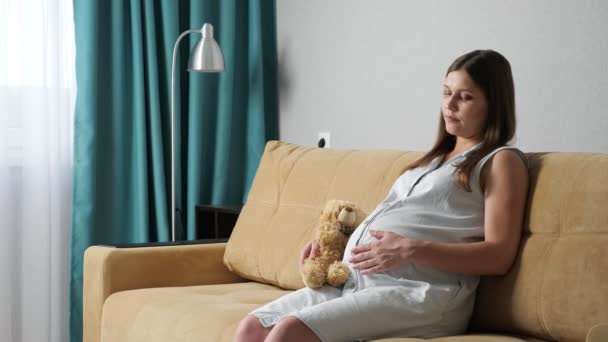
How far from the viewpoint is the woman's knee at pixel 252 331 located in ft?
6.15

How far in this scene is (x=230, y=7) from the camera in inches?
149

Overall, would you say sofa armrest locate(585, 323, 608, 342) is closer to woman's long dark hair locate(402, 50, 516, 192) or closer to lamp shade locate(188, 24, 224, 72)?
woman's long dark hair locate(402, 50, 516, 192)

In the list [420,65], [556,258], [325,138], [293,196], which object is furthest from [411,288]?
[325,138]

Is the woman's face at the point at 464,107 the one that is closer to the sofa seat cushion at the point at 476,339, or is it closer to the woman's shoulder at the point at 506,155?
the woman's shoulder at the point at 506,155

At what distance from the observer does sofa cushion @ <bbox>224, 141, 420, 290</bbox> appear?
7.95 ft

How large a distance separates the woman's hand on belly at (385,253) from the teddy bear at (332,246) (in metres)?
0.06

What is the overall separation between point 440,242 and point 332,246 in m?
0.31

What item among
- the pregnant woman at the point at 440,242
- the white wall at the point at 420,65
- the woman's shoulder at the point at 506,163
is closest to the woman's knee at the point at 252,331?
the pregnant woman at the point at 440,242

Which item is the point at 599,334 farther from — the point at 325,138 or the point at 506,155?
the point at 325,138

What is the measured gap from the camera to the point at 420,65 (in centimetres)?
301

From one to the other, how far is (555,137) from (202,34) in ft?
4.92

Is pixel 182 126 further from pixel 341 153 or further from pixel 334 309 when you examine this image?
pixel 334 309

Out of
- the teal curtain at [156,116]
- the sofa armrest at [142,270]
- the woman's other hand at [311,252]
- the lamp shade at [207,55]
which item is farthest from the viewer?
the teal curtain at [156,116]

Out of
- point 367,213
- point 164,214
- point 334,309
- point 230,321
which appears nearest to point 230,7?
point 164,214
